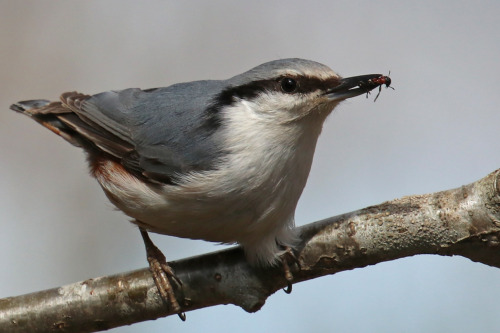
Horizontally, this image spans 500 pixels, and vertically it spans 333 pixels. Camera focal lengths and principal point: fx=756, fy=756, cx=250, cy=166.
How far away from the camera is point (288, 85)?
284cm

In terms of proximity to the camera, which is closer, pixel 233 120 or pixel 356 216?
pixel 356 216

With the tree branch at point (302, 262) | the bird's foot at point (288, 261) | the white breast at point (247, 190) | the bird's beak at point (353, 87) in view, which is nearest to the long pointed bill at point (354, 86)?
the bird's beak at point (353, 87)

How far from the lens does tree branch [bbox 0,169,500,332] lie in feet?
8.15

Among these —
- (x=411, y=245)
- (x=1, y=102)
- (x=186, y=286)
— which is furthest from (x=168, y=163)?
(x=1, y=102)

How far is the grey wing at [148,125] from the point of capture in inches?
115

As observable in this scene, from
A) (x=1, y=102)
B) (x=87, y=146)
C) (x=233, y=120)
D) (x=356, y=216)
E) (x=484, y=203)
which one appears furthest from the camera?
(x=1, y=102)

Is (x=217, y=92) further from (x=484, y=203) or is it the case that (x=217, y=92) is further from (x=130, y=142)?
(x=484, y=203)

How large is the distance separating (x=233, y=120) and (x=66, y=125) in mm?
898

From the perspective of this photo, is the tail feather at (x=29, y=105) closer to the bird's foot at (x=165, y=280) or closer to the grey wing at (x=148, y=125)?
the grey wing at (x=148, y=125)

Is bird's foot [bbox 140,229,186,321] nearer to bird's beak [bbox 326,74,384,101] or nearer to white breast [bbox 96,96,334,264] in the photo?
white breast [bbox 96,96,334,264]

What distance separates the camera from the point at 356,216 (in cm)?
271

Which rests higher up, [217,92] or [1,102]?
[1,102]

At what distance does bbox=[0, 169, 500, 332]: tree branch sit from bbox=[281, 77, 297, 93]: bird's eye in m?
0.51

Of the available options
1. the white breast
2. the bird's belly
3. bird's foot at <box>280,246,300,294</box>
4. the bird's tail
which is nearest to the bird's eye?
the white breast
